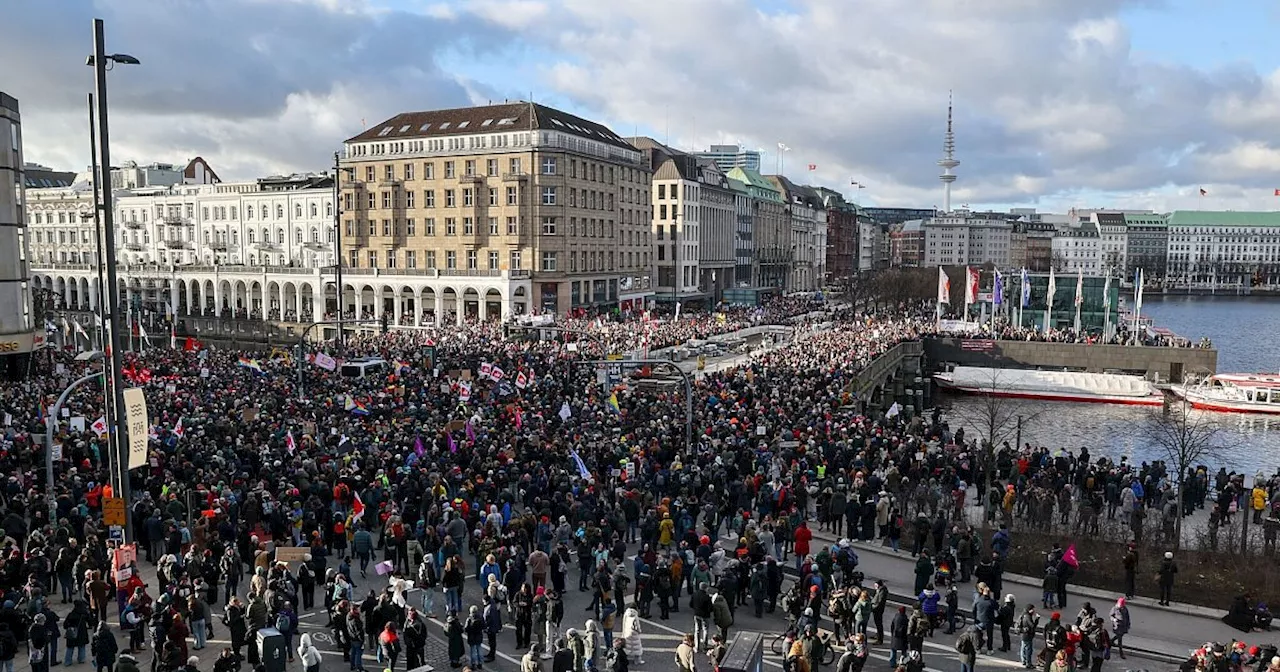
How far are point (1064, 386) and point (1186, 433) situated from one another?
1072 inches

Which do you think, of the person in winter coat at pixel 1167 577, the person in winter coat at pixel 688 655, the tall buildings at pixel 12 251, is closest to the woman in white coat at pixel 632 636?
the person in winter coat at pixel 688 655

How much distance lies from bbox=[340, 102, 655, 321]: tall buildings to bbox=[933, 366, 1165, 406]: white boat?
3564cm

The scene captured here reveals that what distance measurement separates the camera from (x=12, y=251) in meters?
44.3

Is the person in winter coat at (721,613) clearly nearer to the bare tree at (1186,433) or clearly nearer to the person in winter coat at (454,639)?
the person in winter coat at (454,639)

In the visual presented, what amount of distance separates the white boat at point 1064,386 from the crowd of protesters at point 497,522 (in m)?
36.3

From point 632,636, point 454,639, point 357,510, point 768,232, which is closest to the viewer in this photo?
point 454,639

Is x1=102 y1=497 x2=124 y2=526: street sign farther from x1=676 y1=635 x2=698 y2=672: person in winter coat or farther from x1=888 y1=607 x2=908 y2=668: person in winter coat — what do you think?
x1=888 y1=607 x2=908 y2=668: person in winter coat

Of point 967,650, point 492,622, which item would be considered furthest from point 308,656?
point 967,650

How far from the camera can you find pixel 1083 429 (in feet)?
197

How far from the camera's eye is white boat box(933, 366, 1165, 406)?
227ft

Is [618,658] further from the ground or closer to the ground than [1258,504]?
further from the ground

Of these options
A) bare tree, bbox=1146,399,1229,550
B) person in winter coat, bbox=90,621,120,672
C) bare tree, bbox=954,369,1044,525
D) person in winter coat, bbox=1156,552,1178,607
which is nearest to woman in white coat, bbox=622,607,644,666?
person in winter coat, bbox=90,621,120,672

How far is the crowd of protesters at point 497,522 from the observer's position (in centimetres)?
1636

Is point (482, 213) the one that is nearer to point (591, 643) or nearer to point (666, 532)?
point (666, 532)
